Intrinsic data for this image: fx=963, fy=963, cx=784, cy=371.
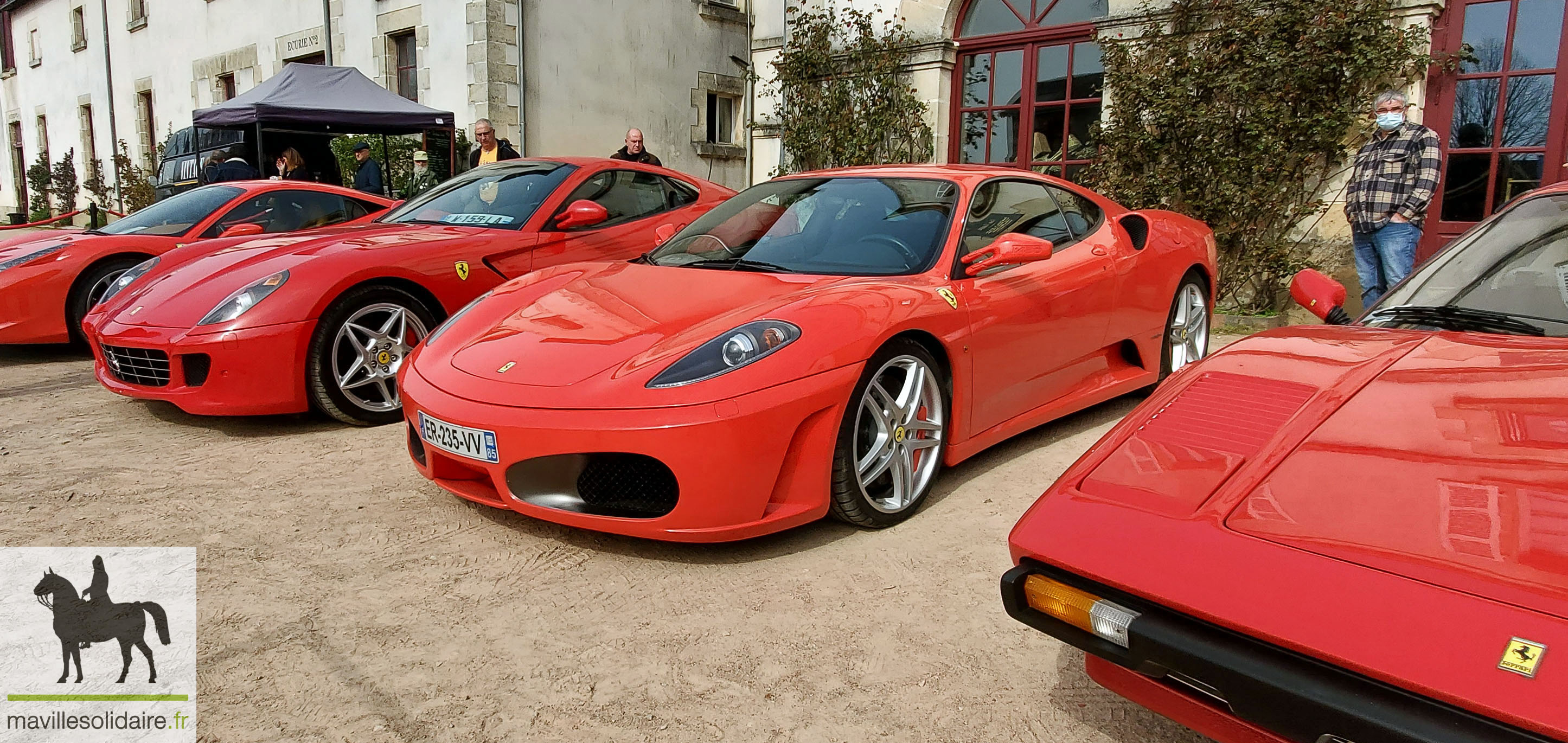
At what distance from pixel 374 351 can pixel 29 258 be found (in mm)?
3058

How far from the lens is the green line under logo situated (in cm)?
201

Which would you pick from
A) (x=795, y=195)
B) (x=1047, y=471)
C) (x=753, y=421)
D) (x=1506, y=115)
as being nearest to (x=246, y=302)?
(x=795, y=195)

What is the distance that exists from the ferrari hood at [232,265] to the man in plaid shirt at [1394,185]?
5437mm

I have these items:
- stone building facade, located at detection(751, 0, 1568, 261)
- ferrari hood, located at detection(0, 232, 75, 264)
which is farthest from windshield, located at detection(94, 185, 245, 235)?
stone building facade, located at detection(751, 0, 1568, 261)

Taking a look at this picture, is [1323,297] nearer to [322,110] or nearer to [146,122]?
[322,110]

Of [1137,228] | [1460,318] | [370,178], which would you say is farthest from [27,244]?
[1460,318]

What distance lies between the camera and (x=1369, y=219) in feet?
20.0

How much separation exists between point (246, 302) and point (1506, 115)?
817cm

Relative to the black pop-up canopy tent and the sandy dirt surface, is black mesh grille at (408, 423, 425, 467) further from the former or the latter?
the black pop-up canopy tent

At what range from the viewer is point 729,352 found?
2689 mm

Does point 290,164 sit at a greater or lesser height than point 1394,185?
greater

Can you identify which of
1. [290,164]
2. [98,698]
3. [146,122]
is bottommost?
[98,698]

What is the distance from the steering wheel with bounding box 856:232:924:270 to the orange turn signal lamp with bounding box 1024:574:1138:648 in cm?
174

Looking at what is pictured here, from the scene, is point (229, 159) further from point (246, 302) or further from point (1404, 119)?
point (1404, 119)
